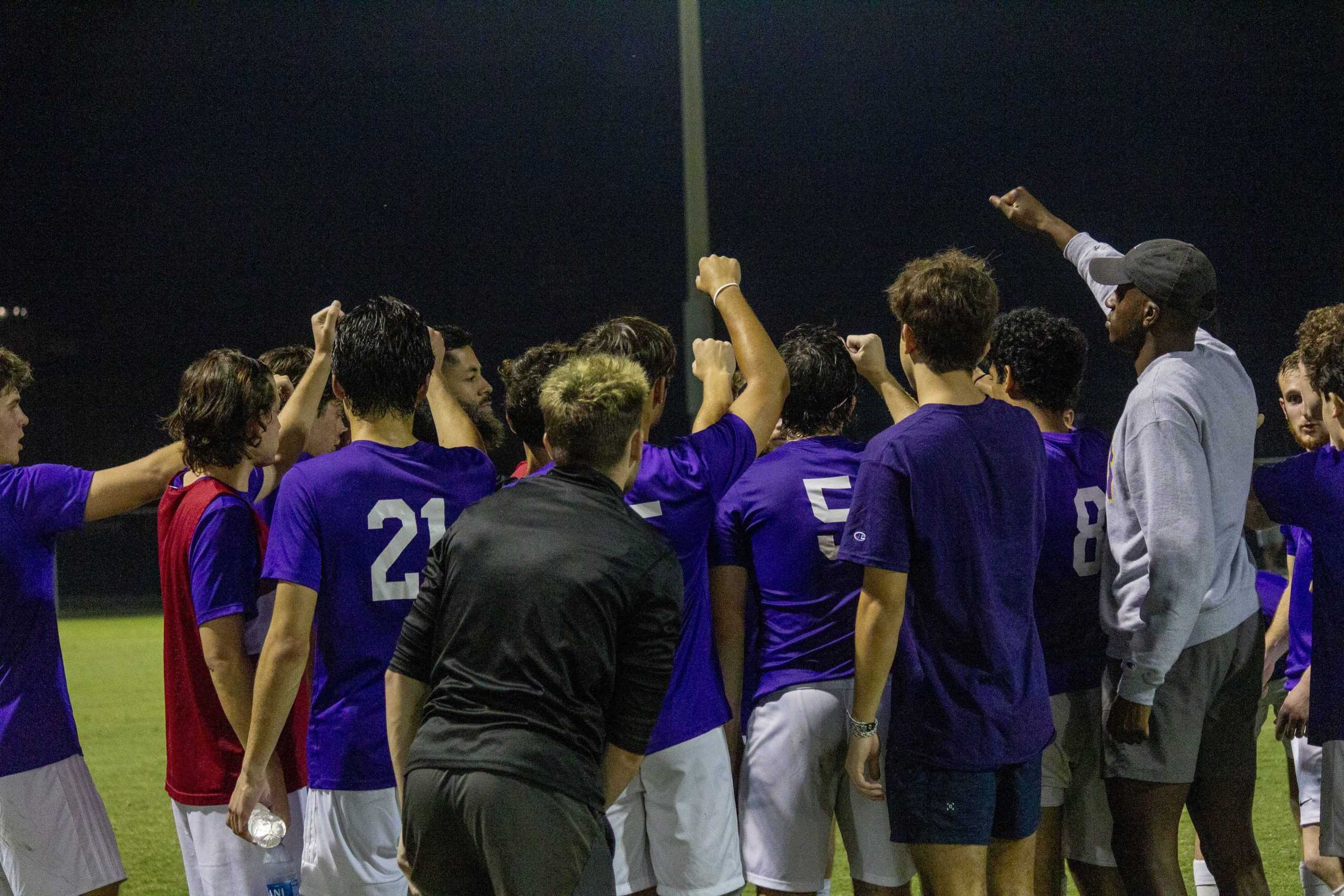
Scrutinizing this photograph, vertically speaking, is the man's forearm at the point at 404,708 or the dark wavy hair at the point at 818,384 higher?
the dark wavy hair at the point at 818,384

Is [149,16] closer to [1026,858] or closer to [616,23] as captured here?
[616,23]

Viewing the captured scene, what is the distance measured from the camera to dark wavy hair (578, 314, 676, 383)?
306 cm

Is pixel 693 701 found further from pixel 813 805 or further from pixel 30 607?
pixel 30 607

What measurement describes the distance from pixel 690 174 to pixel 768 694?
7.09 m

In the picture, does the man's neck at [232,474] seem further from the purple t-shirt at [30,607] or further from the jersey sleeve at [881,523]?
the jersey sleeve at [881,523]

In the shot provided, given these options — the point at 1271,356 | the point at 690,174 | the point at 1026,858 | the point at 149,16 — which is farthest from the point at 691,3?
the point at 149,16

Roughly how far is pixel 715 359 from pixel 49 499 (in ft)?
6.12

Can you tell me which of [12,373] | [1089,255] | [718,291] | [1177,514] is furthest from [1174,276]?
[12,373]

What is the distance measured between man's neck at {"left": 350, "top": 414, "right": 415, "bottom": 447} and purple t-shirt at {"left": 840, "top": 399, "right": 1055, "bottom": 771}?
1151 millimetres

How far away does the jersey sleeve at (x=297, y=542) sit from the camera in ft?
8.81

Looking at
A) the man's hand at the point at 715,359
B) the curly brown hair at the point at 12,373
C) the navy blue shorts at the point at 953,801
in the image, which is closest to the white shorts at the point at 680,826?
the navy blue shorts at the point at 953,801

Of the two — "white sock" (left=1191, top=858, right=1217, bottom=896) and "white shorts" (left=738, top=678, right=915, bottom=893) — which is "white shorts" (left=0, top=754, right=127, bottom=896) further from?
"white sock" (left=1191, top=858, right=1217, bottom=896)

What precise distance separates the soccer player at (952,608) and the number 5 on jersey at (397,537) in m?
1.02

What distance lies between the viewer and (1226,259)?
18.8 m
